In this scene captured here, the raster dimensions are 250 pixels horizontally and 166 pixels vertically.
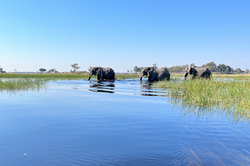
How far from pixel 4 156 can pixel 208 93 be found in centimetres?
954

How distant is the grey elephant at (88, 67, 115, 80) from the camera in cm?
3262

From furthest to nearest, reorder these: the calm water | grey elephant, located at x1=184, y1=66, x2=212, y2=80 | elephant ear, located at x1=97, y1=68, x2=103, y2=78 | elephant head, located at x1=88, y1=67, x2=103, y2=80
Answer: elephant ear, located at x1=97, y1=68, x2=103, y2=78 < elephant head, located at x1=88, y1=67, x2=103, y2=80 < grey elephant, located at x1=184, y1=66, x2=212, y2=80 < the calm water

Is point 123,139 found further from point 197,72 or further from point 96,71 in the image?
point 96,71

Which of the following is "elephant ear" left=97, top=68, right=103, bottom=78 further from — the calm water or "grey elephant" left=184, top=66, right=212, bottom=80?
the calm water

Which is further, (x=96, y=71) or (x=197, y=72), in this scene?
(x=96, y=71)

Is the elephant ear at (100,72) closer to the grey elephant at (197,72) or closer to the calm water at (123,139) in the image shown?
the grey elephant at (197,72)

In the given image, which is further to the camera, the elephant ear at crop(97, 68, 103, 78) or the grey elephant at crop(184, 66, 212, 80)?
the elephant ear at crop(97, 68, 103, 78)

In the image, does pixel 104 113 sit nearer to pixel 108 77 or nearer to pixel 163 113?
pixel 163 113

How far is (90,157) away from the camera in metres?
3.77

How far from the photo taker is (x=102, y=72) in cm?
3309

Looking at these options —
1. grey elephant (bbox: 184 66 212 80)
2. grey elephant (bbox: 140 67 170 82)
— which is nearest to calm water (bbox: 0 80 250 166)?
grey elephant (bbox: 184 66 212 80)

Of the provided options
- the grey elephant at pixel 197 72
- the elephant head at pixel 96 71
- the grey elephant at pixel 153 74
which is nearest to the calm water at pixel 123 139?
the grey elephant at pixel 197 72

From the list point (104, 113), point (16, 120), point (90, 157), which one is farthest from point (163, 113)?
point (16, 120)

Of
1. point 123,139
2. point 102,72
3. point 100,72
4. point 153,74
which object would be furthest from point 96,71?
point 123,139
